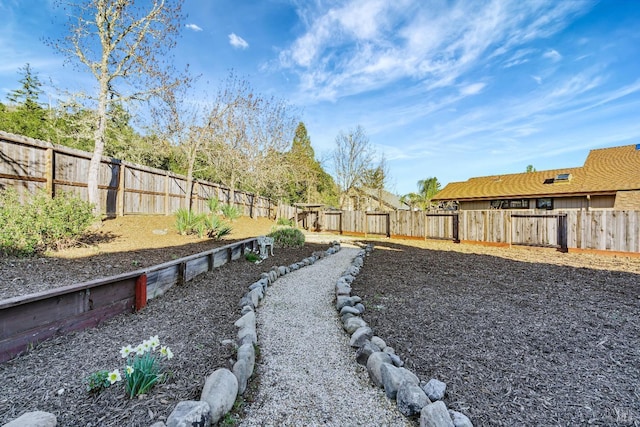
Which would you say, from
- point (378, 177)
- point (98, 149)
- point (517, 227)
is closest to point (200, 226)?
point (98, 149)

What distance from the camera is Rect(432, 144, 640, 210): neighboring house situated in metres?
12.3

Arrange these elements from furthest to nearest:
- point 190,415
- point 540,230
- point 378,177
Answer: point 378,177
point 540,230
point 190,415

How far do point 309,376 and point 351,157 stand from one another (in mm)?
21102

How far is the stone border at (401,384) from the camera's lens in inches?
63.2

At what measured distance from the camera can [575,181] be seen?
45.8 feet

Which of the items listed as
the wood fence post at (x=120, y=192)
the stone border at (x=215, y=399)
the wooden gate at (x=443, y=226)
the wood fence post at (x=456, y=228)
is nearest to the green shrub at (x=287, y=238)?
the wood fence post at (x=120, y=192)

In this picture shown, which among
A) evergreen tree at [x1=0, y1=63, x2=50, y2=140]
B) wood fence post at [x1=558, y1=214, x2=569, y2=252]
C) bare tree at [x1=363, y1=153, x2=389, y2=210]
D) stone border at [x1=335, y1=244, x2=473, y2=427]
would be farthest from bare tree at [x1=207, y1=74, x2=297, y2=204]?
wood fence post at [x1=558, y1=214, x2=569, y2=252]

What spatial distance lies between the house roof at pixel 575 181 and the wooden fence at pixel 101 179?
14.7m

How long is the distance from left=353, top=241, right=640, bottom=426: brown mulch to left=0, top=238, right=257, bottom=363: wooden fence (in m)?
2.59

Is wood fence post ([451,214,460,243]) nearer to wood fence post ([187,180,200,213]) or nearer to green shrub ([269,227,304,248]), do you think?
green shrub ([269,227,304,248])

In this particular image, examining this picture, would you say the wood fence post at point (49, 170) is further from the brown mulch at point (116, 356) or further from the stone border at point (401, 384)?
the stone border at point (401, 384)

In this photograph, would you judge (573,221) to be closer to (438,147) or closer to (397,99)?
(397,99)

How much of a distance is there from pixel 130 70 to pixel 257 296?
759 cm

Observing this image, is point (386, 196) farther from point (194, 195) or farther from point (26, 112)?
point (26, 112)
